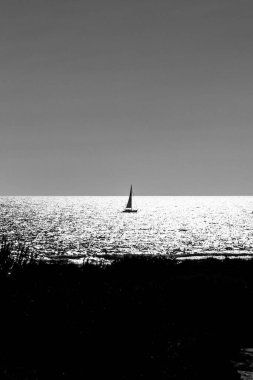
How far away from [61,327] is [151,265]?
837 inches

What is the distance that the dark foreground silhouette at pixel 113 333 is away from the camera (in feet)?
31.8

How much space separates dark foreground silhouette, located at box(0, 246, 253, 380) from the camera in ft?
31.8

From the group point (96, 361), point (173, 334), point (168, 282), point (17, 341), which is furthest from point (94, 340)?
point (168, 282)

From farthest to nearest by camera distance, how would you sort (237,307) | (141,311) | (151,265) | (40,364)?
1. (151,265)
2. (237,307)
3. (141,311)
4. (40,364)

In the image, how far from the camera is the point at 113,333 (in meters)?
11.8

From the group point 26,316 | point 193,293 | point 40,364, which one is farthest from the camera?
point 193,293

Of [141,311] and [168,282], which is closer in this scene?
→ [141,311]

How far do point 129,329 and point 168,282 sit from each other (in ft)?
34.5

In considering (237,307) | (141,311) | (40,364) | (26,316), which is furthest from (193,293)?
(40,364)

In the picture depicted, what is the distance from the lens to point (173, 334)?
13000 millimetres

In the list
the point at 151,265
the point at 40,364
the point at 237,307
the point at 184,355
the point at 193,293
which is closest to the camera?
the point at 40,364

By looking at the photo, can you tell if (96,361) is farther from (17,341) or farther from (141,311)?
(141,311)

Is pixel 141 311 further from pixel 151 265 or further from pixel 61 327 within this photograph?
pixel 151 265

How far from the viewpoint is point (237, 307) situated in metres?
19.1
